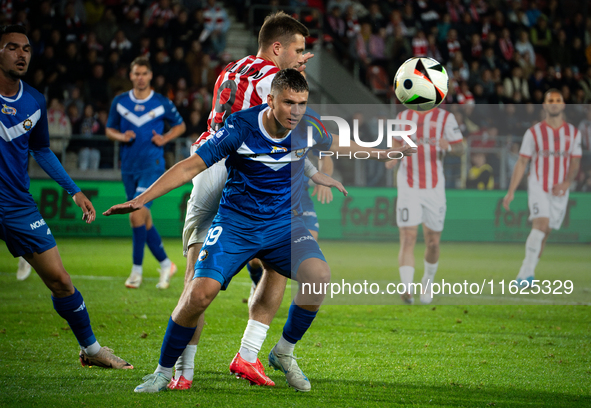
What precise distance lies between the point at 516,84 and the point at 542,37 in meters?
2.67

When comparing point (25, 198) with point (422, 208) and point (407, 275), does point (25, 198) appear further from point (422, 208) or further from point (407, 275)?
point (422, 208)

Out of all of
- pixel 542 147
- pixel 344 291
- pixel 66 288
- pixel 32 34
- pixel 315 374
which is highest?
pixel 32 34

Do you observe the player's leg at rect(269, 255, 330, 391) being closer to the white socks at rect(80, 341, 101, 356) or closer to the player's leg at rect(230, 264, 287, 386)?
the player's leg at rect(230, 264, 287, 386)

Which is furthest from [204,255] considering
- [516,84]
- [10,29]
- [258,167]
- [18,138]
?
[516,84]

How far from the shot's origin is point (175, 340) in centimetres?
384

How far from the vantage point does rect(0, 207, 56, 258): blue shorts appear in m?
4.34

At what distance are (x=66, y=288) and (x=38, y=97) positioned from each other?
1317 millimetres

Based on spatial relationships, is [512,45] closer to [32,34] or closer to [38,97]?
[32,34]

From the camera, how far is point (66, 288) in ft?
14.6

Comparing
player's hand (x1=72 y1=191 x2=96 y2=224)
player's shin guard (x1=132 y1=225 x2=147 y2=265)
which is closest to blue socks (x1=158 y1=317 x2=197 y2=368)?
player's hand (x1=72 y1=191 x2=96 y2=224)

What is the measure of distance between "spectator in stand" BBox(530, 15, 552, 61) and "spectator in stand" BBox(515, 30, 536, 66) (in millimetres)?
612

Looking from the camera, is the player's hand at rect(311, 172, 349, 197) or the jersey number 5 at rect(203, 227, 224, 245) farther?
the player's hand at rect(311, 172, 349, 197)

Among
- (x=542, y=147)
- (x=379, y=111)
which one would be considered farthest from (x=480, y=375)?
(x=379, y=111)

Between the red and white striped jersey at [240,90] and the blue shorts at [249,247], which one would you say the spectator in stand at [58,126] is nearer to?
the red and white striped jersey at [240,90]
